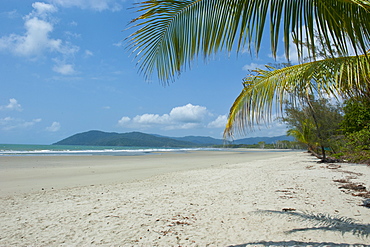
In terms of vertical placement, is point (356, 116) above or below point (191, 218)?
above

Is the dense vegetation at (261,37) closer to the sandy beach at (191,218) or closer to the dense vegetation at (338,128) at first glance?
the sandy beach at (191,218)

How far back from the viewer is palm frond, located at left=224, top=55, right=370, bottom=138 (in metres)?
2.85

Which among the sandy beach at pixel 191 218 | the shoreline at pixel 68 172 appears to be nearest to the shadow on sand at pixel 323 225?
the sandy beach at pixel 191 218

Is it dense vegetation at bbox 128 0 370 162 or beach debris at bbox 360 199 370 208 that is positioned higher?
dense vegetation at bbox 128 0 370 162

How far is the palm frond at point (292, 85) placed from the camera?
2.85m

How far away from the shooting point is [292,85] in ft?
9.96

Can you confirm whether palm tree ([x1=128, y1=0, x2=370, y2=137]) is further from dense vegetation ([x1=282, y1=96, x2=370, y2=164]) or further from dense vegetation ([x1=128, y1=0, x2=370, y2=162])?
dense vegetation ([x1=282, y1=96, x2=370, y2=164])

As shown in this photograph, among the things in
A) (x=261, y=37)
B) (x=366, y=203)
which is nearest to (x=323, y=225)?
(x=366, y=203)

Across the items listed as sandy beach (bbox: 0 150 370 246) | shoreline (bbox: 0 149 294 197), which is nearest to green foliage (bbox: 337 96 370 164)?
sandy beach (bbox: 0 150 370 246)

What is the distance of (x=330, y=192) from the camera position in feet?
22.9

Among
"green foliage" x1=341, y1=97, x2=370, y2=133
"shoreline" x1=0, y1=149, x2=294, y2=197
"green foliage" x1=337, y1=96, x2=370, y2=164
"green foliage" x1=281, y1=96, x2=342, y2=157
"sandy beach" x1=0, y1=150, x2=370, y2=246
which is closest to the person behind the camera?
"sandy beach" x1=0, y1=150, x2=370, y2=246

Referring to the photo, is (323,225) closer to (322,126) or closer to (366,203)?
(366,203)

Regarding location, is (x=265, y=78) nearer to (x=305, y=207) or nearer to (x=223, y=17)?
(x=223, y=17)

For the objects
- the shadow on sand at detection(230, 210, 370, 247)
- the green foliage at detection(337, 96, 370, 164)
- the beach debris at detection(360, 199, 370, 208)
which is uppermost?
the green foliage at detection(337, 96, 370, 164)
